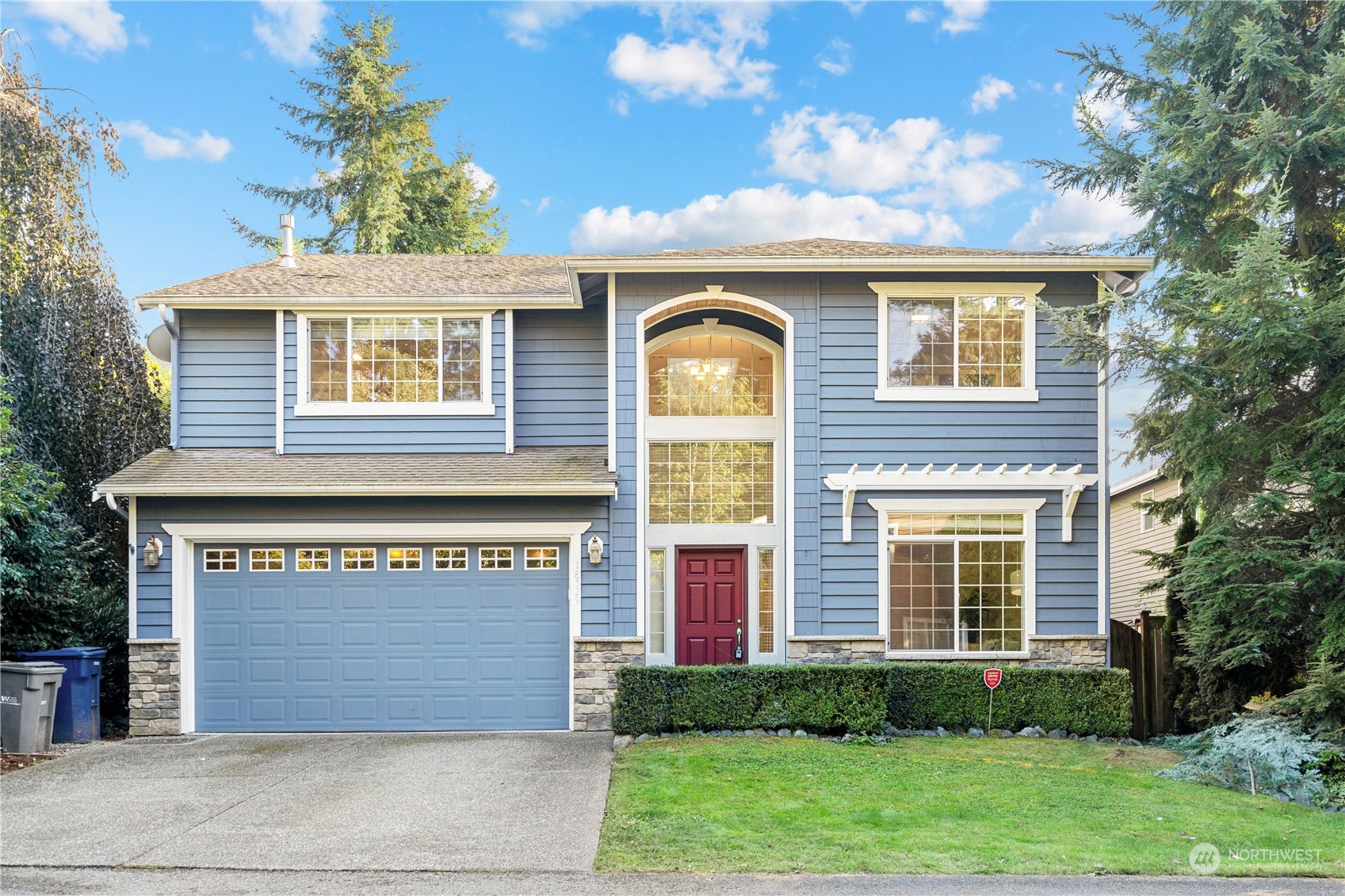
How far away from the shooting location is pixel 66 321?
13008 mm

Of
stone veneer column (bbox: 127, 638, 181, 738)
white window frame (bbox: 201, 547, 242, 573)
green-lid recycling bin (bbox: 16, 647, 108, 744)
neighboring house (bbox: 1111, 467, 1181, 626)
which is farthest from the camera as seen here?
neighboring house (bbox: 1111, 467, 1181, 626)

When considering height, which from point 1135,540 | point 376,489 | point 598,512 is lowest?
point 1135,540

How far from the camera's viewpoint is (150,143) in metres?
15.1

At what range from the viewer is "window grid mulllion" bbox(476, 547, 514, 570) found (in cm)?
1114

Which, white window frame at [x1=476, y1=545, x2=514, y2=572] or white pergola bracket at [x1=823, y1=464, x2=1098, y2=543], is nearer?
white pergola bracket at [x1=823, y1=464, x2=1098, y2=543]

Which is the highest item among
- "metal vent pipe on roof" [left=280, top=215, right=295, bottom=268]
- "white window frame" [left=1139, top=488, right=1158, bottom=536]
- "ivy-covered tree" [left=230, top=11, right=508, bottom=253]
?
"ivy-covered tree" [left=230, top=11, right=508, bottom=253]

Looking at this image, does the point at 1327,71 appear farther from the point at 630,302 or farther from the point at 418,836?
the point at 418,836

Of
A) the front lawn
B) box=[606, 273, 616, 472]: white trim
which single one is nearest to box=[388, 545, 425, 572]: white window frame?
box=[606, 273, 616, 472]: white trim

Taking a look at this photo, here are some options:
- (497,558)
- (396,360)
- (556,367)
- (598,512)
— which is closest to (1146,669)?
(598,512)

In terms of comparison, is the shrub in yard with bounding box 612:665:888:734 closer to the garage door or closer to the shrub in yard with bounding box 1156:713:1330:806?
the garage door

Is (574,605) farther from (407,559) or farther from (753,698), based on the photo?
(753,698)

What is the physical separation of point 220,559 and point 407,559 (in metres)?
2.10

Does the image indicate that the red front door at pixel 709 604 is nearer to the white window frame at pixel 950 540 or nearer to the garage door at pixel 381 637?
the garage door at pixel 381 637

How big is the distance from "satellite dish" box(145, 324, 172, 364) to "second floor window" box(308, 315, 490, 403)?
1762 millimetres
